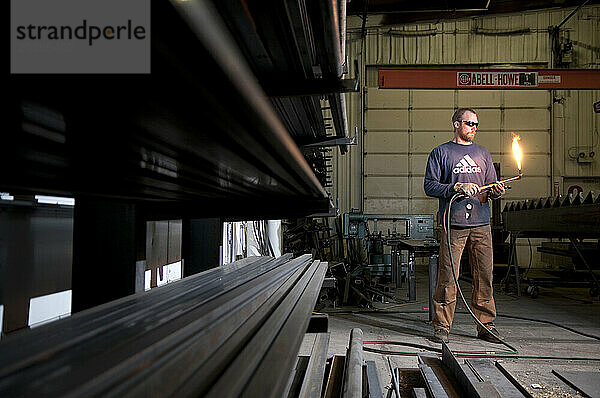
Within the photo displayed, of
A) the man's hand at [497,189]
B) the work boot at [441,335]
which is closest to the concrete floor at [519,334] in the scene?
the work boot at [441,335]

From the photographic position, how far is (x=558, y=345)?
9.42 ft

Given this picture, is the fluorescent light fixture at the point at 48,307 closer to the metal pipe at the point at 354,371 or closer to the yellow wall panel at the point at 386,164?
the metal pipe at the point at 354,371

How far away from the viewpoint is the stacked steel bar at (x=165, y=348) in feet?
1.69

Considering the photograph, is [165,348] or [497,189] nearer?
[165,348]

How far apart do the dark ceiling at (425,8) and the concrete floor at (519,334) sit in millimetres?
2782

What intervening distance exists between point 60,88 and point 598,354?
9.95 feet

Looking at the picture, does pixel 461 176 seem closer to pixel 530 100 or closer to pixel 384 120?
pixel 384 120

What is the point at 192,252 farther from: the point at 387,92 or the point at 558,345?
the point at 387,92

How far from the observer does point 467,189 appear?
2881 mm

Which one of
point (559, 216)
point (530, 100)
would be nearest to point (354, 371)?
point (559, 216)

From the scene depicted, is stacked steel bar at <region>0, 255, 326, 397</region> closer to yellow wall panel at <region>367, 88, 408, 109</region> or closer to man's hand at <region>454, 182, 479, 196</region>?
man's hand at <region>454, 182, 479, 196</region>

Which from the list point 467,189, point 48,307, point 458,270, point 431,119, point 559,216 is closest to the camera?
point 48,307

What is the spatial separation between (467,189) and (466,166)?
24 centimetres

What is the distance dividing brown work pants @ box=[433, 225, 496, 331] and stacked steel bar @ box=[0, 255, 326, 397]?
6.62 ft
